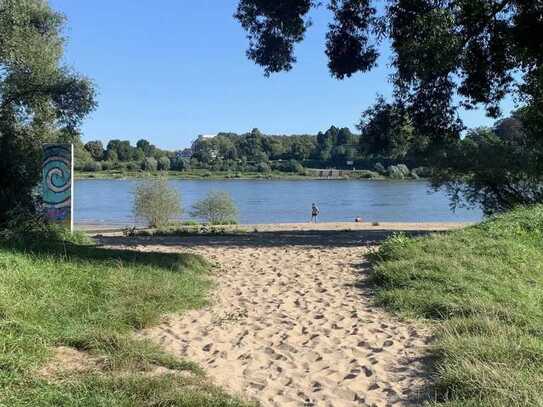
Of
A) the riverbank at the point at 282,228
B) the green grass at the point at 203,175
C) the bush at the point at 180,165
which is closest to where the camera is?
the riverbank at the point at 282,228

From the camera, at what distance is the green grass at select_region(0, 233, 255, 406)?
4383 millimetres

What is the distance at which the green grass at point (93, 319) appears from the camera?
438cm

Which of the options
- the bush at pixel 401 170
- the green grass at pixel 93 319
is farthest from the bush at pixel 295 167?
the green grass at pixel 93 319

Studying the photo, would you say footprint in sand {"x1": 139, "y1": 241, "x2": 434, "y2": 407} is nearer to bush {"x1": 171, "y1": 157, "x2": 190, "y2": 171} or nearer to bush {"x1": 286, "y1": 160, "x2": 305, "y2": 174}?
bush {"x1": 171, "y1": 157, "x2": 190, "y2": 171}

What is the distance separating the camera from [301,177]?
111 m

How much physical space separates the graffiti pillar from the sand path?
4.84m

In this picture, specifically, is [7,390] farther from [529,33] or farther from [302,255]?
[529,33]

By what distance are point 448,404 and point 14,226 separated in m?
9.90

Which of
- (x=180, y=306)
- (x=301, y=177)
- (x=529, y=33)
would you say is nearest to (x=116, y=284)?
(x=180, y=306)

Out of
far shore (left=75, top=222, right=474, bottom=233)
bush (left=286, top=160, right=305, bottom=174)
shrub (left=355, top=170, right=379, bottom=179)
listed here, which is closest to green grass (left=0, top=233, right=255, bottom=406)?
far shore (left=75, top=222, right=474, bottom=233)

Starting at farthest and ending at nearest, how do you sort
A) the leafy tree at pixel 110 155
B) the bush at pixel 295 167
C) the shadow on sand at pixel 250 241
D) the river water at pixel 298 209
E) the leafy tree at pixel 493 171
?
1. the bush at pixel 295 167
2. the leafy tree at pixel 110 155
3. the river water at pixel 298 209
4. the leafy tree at pixel 493 171
5. the shadow on sand at pixel 250 241

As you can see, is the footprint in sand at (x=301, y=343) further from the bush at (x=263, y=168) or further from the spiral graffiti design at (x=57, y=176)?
the bush at (x=263, y=168)

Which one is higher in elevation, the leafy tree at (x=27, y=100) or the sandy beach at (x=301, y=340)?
the leafy tree at (x=27, y=100)

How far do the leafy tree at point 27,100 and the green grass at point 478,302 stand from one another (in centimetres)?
751
